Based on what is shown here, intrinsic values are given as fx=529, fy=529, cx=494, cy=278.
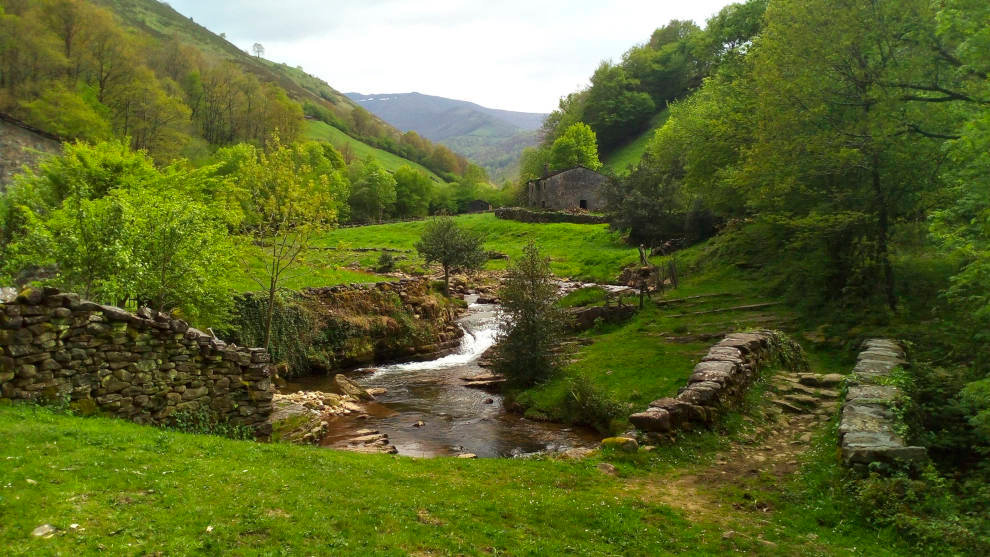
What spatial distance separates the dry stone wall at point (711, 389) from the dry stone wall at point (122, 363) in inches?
383

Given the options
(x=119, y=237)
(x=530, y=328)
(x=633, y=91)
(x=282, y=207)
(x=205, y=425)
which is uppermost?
(x=633, y=91)

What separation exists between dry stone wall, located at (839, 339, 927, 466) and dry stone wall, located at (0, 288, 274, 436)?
12865mm

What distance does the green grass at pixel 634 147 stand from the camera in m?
96.4

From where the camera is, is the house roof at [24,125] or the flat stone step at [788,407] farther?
the house roof at [24,125]

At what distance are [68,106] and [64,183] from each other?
125 feet

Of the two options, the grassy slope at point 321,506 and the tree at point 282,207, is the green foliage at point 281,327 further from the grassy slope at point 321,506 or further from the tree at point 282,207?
the grassy slope at point 321,506

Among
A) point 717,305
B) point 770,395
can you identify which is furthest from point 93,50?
point 770,395

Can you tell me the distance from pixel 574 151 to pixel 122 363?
285ft

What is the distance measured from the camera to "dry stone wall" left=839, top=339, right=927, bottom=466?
8734 millimetres

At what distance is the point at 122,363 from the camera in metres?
11.2

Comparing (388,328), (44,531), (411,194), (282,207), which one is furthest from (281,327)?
(411,194)

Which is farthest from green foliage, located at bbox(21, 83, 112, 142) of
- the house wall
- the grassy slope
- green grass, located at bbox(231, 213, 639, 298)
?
the grassy slope

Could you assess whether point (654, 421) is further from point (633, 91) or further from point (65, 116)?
point (633, 91)

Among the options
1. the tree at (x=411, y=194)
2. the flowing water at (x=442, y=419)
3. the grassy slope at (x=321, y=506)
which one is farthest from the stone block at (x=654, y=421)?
the tree at (x=411, y=194)
